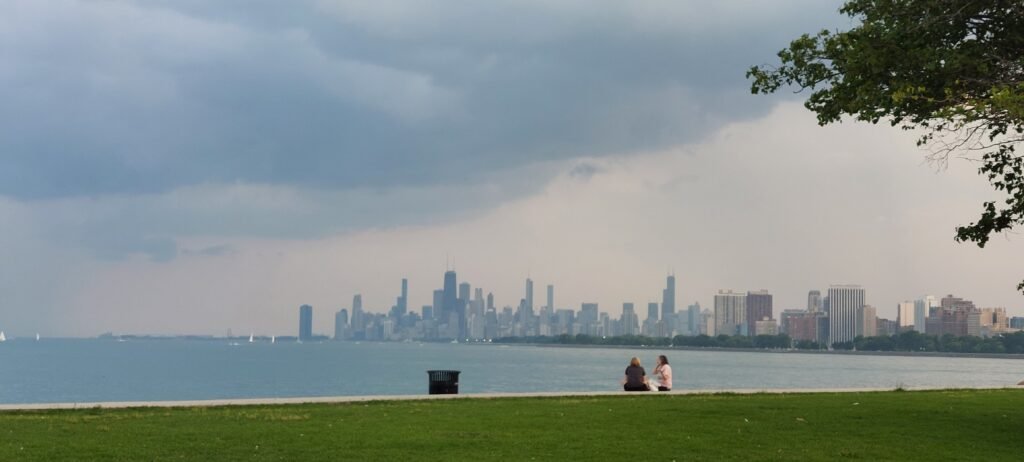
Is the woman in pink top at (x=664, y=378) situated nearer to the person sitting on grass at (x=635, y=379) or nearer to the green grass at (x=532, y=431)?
the person sitting on grass at (x=635, y=379)

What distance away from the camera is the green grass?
47.5 feet

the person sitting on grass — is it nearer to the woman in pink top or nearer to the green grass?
the woman in pink top

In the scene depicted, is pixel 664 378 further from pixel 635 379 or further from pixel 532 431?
pixel 532 431

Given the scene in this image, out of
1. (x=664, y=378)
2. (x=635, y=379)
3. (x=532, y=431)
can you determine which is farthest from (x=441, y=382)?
(x=532, y=431)

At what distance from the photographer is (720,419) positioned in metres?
19.2

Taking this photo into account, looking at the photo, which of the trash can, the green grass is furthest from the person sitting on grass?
the green grass

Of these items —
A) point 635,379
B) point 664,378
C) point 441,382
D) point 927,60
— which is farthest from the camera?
point 664,378

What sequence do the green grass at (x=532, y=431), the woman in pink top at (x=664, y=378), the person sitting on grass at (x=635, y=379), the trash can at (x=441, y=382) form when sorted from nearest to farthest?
the green grass at (x=532, y=431)
the trash can at (x=441, y=382)
the person sitting on grass at (x=635, y=379)
the woman in pink top at (x=664, y=378)

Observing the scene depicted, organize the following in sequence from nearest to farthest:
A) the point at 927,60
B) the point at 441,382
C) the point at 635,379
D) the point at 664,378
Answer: the point at 927,60 → the point at 441,382 → the point at 635,379 → the point at 664,378

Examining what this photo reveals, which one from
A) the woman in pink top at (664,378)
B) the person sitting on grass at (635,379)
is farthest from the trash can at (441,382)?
the woman in pink top at (664,378)

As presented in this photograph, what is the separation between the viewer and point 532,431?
1702cm

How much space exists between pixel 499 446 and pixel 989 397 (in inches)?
658

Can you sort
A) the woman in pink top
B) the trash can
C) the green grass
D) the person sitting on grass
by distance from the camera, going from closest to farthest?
the green grass
the trash can
the person sitting on grass
the woman in pink top

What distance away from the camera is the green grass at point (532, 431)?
1447 cm
